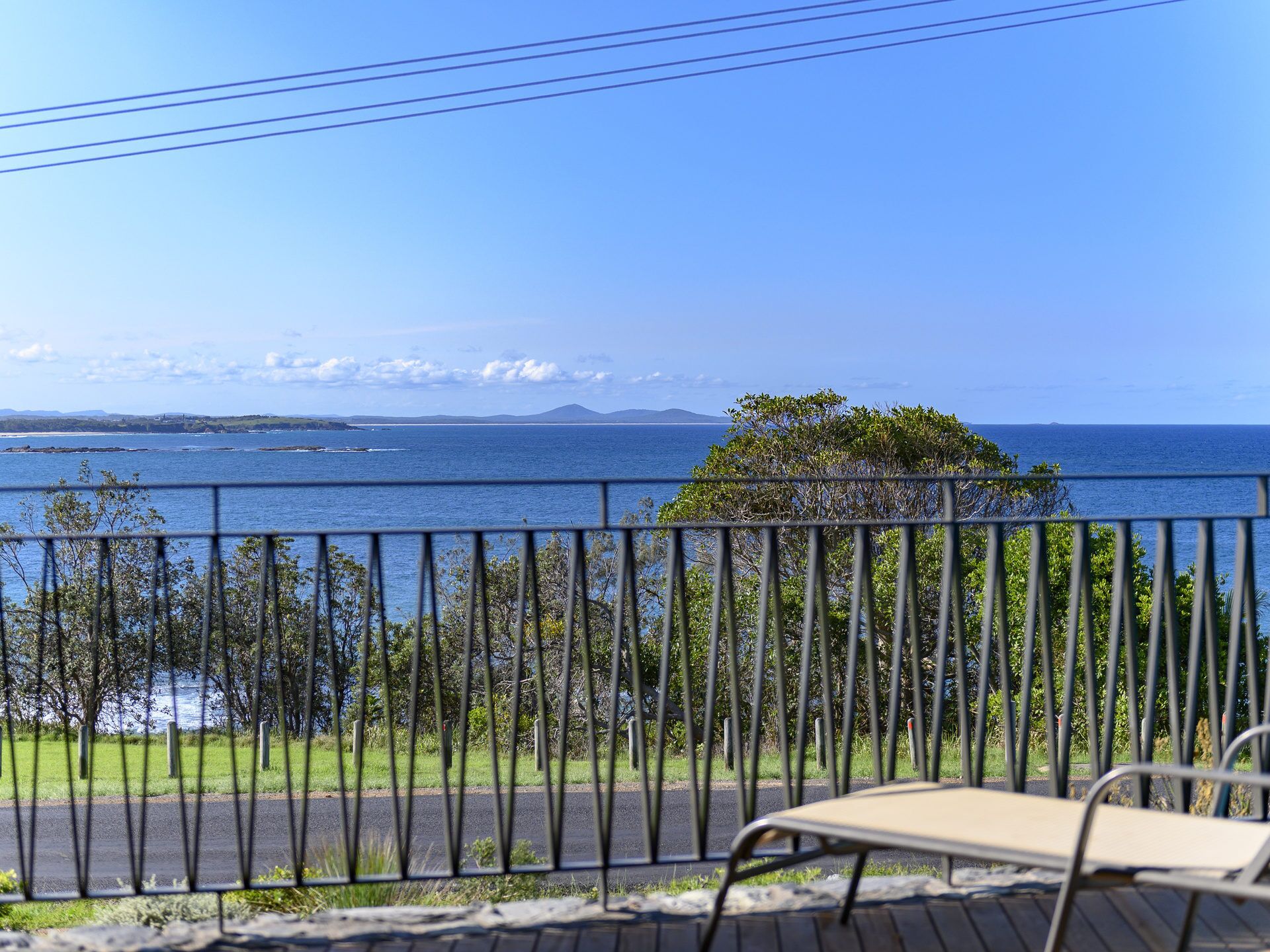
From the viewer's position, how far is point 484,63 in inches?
1011

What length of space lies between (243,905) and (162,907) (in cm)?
68

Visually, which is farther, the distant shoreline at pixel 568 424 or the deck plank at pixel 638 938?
the distant shoreline at pixel 568 424

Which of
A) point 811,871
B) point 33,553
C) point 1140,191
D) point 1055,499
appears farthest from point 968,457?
point 1140,191

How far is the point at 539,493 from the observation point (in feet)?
221

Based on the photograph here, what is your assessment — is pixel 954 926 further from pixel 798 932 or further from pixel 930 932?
pixel 798 932

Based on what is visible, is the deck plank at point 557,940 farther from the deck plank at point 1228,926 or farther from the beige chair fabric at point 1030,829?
the deck plank at point 1228,926

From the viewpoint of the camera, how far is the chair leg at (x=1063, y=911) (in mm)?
1775

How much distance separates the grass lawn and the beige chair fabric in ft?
33.0

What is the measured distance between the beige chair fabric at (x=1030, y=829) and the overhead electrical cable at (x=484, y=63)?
19.1m

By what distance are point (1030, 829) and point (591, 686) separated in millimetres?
1662

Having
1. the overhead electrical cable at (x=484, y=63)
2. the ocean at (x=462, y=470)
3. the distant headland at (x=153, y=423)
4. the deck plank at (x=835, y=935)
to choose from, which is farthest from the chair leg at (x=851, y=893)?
the distant headland at (x=153, y=423)

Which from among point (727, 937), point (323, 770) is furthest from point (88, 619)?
point (727, 937)

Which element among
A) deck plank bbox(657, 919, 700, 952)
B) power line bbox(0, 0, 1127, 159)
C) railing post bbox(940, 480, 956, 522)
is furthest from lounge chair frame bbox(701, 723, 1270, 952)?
power line bbox(0, 0, 1127, 159)

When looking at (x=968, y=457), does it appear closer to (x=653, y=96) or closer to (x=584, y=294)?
(x=653, y=96)
